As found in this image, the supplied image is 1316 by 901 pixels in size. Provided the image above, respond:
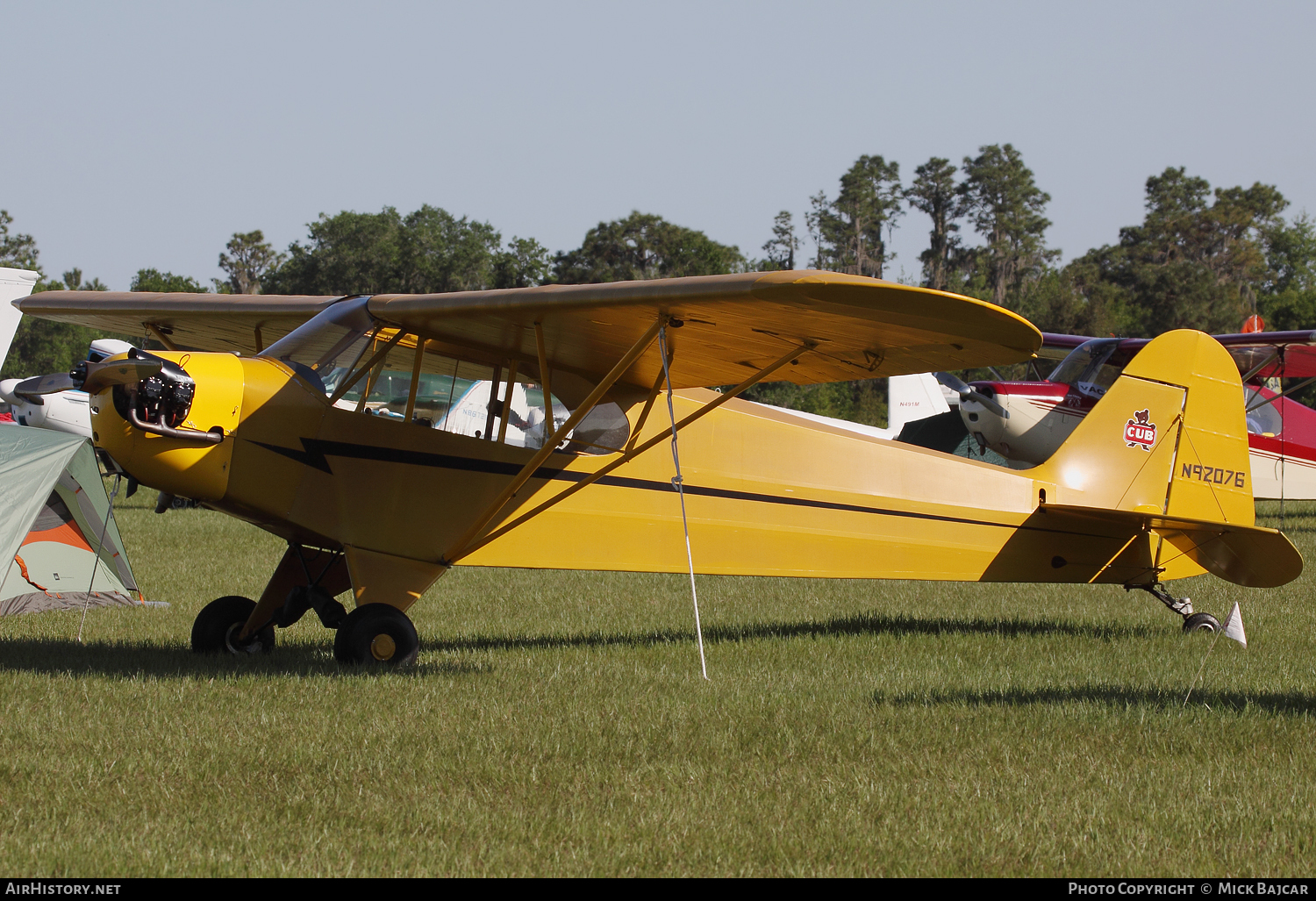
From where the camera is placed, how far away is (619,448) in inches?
319

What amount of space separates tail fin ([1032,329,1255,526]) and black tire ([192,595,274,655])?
6.45 m

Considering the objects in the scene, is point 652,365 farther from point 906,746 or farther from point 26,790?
point 26,790

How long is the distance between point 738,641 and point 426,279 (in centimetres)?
5536

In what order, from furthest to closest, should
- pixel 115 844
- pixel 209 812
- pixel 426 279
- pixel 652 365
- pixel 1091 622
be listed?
pixel 426 279
pixel 1091 622
pixel 652 365
pixel 209 812
pixel 115 844

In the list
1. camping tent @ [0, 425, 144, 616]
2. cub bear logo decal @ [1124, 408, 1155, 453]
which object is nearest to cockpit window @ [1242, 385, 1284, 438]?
cub bear logo decal @ [1124, 408, 1155, 453]

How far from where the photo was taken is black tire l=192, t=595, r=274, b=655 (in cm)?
789

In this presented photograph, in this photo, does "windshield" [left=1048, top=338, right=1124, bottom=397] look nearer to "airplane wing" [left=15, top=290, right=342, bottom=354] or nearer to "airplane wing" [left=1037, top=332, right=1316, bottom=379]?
"airplane wing" [left=1037, top=332, right=1316, bottom=379]

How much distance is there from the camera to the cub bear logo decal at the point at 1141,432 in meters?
9.86

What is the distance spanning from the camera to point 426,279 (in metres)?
61.7

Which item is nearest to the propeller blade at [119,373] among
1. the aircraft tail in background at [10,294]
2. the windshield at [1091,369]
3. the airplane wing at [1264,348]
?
the aircraft tail in background at [10,294]

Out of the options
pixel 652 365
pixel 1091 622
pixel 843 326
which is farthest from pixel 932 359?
pixel 1091 622

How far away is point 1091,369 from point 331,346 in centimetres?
1445

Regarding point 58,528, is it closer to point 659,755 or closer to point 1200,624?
point 659,755

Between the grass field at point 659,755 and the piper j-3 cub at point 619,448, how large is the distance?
26.7 inches
